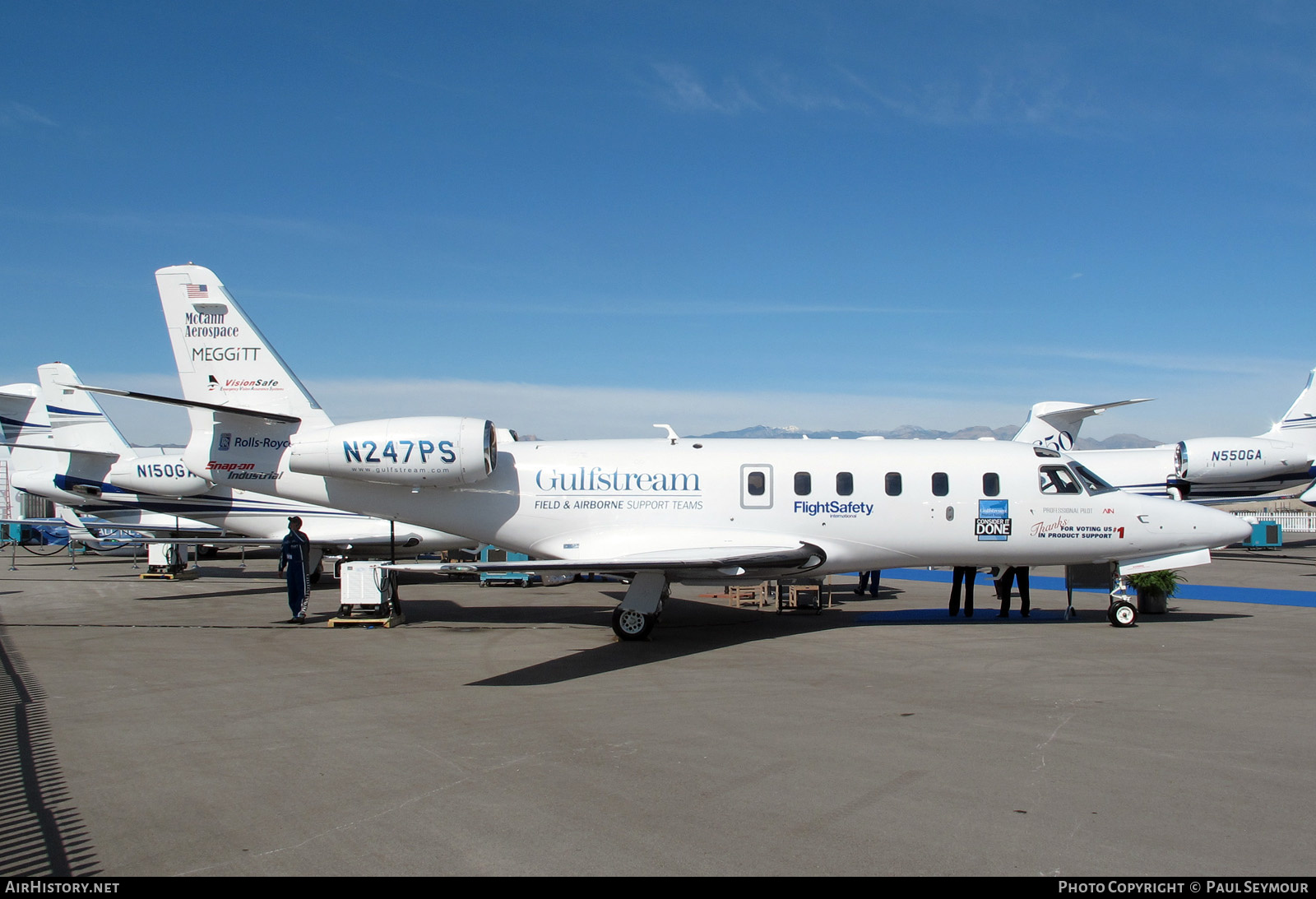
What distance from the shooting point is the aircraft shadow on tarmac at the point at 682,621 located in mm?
11117

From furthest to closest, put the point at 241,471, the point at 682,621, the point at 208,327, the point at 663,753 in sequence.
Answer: the point at 682,621 < the point at 208,327 < the point at 241,471 < the point at 663,753

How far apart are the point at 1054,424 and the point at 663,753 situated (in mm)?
24052

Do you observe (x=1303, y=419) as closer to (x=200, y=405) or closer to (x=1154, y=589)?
(x=1154, y=589)

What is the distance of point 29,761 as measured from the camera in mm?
6801

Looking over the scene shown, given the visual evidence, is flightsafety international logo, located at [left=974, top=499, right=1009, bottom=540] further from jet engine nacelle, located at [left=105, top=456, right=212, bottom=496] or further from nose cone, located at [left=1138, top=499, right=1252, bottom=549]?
jet engine nacelle, located at [left=105, top=456, right=212, bottom=496]

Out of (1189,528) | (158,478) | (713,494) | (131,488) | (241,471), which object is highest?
(158,478)

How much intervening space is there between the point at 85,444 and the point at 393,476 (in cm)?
2086

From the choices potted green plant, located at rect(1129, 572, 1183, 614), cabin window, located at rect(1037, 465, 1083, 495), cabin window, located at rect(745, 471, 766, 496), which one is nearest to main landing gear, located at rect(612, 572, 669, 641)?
cabin window, located at rect(745, 471, 766, 496)

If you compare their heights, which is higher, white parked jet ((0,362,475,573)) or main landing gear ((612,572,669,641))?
white parked jet ((0,362,475,573))

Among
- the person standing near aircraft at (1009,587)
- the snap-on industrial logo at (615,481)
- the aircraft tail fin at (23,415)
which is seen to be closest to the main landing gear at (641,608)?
the snap-on industrial logo at (615,481)

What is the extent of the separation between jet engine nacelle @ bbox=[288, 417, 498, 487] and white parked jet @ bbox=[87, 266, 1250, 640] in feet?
0.07

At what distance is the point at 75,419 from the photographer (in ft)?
93.4

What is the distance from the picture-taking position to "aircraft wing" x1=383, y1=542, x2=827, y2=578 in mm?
11398

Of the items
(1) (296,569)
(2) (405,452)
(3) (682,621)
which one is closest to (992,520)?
(3) (682,621)
